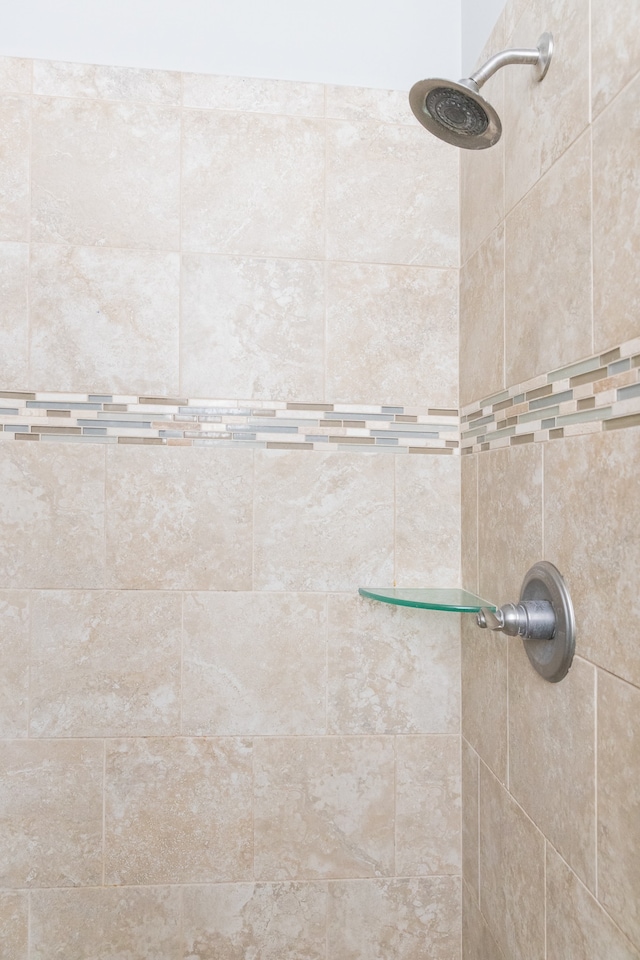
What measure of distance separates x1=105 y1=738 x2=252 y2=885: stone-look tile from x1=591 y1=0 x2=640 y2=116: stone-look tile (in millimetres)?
1399

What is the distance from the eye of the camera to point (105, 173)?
1438 mm

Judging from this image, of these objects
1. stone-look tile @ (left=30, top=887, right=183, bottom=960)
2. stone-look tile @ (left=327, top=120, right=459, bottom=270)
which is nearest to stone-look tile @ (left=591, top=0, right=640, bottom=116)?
stone-look tile @ (left=327, top=120, right=459, bottom=270)

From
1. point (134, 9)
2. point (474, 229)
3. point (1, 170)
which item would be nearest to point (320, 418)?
point (474, 229)

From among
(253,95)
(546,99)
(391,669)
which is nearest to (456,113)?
(546,99)

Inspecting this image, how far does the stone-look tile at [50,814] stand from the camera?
1.40 meters

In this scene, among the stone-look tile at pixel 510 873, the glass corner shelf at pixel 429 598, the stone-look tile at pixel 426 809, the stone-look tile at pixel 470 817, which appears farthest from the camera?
the stone-look tile at pixel 426 809

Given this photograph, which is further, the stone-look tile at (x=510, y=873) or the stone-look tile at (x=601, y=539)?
the stone-look tile at (x=510, y=873)

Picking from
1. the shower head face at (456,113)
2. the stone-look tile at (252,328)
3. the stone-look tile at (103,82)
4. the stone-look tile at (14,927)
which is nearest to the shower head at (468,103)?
the shower head face at (456,113)

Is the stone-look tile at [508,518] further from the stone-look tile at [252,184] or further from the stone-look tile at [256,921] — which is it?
the stone-look tile at [256,921]

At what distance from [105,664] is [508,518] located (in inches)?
37.1

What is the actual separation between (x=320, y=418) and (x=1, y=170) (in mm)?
905

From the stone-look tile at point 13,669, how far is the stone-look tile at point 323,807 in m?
0.53

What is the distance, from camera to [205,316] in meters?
1.46

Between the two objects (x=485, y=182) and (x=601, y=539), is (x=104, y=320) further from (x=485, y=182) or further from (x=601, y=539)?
(x=601, y=539)
